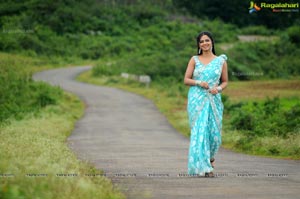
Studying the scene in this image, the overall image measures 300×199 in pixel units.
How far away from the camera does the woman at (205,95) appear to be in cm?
1143

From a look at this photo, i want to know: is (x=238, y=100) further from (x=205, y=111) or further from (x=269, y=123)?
(x=205, y=111)

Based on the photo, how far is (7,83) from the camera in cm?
3528

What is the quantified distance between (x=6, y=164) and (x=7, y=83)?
27973 mm

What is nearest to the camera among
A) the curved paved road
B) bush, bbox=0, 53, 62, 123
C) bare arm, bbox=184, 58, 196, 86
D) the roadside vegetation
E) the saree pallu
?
the curved paved road

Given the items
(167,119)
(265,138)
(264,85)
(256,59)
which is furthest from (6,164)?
(256,59)

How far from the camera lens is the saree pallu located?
37.3ft

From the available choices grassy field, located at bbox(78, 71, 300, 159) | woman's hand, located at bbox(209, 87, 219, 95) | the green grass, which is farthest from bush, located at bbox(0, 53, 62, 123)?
the green grass

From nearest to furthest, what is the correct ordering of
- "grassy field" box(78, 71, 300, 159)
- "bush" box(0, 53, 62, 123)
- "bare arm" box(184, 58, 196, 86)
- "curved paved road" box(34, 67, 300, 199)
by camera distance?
"curved paved road" box(34, 67, 300, 199) → "bare arm" box(184, 58, 196, 86) → "grassy field" box(78, 71, 300, 159) → "bush" box(0, 53, 62, 123)

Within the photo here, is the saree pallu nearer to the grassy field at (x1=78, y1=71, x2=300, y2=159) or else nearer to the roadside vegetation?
the roadside vegetation

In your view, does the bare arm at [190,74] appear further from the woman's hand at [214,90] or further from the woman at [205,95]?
the woman's hand at [214,90]

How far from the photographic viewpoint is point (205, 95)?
37.9ft

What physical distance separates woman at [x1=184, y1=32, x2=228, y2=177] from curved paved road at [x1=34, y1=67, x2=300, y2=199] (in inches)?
23.0

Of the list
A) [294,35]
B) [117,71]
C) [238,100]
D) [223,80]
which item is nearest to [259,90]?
[238,100]

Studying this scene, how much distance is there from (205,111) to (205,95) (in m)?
0.25
